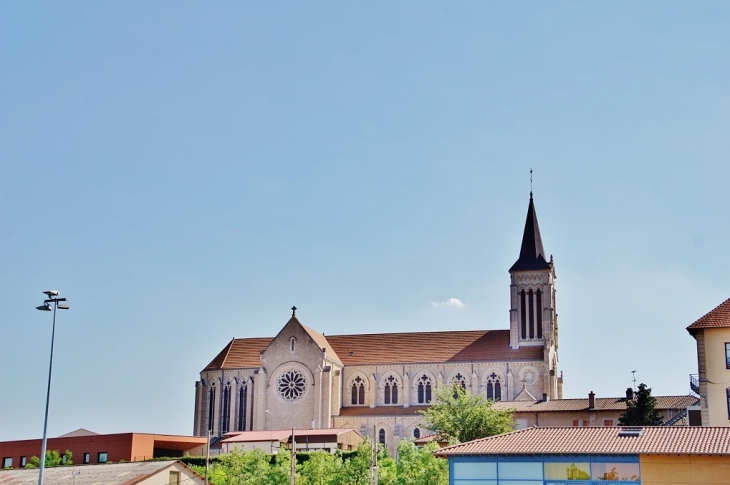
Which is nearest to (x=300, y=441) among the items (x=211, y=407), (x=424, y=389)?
(x=424, y=389)

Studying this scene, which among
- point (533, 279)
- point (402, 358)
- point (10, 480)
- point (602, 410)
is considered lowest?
point (10, 480)

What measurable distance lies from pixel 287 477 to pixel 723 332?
89.1 feet

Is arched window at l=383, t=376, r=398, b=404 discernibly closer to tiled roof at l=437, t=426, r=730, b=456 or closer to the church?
the church

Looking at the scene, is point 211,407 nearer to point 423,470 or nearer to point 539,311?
point 539,311

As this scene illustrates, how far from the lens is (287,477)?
58750 mm

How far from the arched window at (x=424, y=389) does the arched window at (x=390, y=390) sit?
265 cm

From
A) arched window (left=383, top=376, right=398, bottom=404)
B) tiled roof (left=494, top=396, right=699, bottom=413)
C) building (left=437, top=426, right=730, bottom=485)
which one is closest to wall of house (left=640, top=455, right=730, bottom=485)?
building (left=437, top=426, right=730, bottom=485)

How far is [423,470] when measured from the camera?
51094 mm

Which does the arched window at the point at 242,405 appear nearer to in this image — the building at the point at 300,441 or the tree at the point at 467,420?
the building at the point at 300,441

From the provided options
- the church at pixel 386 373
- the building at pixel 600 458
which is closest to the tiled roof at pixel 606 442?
the building at pixel 600 458

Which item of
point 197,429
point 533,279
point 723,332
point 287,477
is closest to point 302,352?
point 197,429

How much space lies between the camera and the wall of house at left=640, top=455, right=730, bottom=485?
3781 cm

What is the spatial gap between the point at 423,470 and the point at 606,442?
43.6ft

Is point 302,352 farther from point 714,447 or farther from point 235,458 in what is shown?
point 714,447
